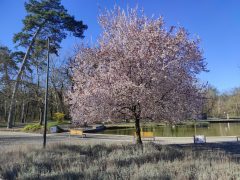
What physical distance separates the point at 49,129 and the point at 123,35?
22313 mm

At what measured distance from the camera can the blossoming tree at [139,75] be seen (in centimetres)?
1496

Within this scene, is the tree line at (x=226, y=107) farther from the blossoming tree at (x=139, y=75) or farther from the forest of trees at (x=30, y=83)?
the blossoming tree at (x=139, y=75)

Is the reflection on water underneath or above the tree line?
underneath

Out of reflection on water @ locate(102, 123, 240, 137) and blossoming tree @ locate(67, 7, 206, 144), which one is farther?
reflection on water @ locate(102, 123, 240, 137)

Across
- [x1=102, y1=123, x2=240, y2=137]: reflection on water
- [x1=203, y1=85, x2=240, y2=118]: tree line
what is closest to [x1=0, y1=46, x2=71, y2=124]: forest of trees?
[x1=102, y1=123, x2=240, y2=137]: reflection on water

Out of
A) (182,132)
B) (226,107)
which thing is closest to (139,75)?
(182,132)

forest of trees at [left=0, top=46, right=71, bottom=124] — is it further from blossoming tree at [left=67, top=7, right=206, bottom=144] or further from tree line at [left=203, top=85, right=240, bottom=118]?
tree line at [left=203, top=85, right=240, bottom=118]

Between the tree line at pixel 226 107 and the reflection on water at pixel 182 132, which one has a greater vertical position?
the tree line at pixel 226 107

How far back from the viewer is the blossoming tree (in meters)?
15.0

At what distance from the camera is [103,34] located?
17.2 metres

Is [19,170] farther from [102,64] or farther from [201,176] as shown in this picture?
[102,64]

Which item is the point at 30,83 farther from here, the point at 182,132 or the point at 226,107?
the point at 226,107

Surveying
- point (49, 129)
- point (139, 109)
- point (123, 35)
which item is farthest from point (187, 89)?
point (49, 129)

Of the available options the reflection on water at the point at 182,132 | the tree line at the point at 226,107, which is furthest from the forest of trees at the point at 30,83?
the tree line at the point at 226,107
